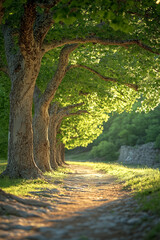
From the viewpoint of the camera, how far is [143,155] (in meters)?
64.9

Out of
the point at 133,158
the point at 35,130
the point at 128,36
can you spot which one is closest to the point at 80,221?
the point at 128,36

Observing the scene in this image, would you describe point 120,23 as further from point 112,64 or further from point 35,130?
point 35,130

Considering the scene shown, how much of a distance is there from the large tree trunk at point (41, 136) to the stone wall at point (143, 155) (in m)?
44.5

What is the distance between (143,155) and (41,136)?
52.0 m

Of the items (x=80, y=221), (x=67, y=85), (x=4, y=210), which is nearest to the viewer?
(x=80, y=221)

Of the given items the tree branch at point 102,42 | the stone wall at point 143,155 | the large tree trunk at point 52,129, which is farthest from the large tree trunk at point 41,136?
the stone wall at point 143,155

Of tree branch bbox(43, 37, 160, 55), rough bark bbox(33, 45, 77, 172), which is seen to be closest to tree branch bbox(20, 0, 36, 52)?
tree branch bbox(43, 37, 160, 55)

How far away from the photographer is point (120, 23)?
6750 millimetres

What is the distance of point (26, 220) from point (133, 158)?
64.9 meters

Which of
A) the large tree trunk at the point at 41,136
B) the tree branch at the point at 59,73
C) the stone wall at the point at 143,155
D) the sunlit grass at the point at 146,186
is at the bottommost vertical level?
Answer: the stone wall at the point at 143,155

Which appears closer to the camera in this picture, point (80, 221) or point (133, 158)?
point (80, 221)

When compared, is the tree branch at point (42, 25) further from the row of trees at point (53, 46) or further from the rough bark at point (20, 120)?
the rough bark at point (20, 120)

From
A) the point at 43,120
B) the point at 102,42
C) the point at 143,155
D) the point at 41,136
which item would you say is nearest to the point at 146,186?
the point at 102,42

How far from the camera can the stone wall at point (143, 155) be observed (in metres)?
60.8
